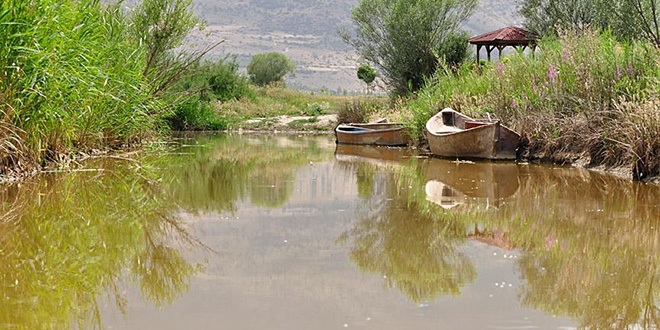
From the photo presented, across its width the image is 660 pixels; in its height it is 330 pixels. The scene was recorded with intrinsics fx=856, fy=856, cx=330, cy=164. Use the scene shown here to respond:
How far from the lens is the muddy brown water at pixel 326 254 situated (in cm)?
468

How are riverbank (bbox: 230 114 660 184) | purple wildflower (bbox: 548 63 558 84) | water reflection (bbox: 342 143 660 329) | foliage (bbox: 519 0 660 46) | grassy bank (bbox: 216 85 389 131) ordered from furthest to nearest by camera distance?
riverbank (bbox: 230 114 660 184) → grassy bank (bbox: 216 85 389 131) → foliage (bbox: 519 0 660 46) → purple wildflower (bbox: 548 63 558 84) → water reflection (bbox: 342 143 660 329)

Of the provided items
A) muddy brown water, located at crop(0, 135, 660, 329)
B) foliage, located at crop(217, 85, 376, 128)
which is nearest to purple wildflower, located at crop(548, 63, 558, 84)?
muddy brown water, located at crop(0, 135, 660, 329)

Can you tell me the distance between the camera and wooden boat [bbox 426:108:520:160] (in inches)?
615

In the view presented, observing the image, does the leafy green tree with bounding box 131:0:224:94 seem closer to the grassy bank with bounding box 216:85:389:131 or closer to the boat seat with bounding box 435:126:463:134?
the boat seat with bounding box 435:126:463:134

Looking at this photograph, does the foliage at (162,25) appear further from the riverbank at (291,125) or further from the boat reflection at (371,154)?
the riverbank at (291,125)

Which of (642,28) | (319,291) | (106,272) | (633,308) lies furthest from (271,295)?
(642,28)

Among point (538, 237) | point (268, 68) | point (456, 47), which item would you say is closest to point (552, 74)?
point (538, 237)

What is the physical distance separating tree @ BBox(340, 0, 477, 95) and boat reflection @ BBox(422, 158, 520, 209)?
1545cm

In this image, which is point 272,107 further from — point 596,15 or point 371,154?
point 371,154

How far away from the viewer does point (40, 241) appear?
21.8 feet

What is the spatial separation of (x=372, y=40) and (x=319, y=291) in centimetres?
2840

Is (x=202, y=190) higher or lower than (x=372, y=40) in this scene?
lower

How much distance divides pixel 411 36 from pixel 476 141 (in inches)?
612

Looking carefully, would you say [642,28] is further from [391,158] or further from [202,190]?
[202,190]
